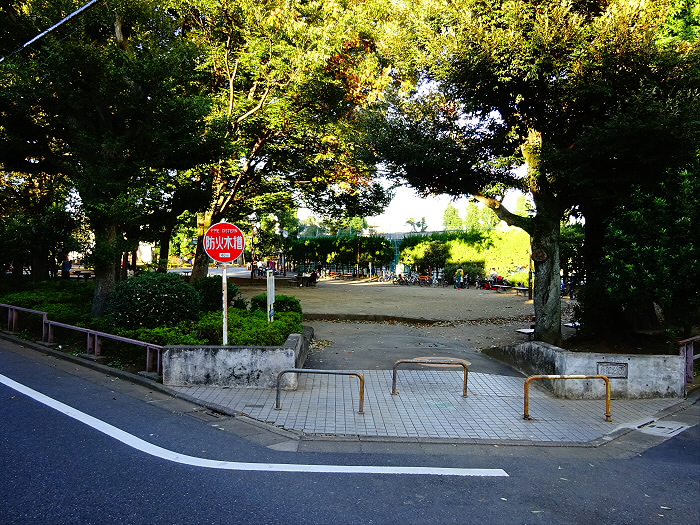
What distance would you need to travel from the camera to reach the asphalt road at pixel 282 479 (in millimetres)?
3633

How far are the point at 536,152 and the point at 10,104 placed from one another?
507 inches

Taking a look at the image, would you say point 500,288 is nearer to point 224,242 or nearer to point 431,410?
point 431,410

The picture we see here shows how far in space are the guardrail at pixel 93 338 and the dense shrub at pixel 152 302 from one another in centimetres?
56

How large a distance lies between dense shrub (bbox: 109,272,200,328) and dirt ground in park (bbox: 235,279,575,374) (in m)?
3.01

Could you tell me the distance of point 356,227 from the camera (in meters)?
77.9

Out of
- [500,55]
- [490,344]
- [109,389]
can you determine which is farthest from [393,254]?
[109,389]

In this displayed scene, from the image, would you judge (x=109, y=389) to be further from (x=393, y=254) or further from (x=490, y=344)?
(x=393, y=254)

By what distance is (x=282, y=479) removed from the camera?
4219mm

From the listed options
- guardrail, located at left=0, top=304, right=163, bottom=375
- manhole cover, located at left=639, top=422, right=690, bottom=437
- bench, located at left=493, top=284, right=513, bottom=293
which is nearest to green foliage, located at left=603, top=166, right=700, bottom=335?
manhole cover, located at left=639, top=422, right=690, bottom=437

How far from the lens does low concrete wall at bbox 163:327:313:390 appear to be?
7328 mm

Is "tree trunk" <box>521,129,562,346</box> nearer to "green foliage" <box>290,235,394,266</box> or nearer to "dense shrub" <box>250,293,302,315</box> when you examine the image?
"dense shrub" <box>250,293,302,315</box>

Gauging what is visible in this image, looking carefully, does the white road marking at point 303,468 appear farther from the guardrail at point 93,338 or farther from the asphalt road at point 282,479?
the guardrail at point 93,338

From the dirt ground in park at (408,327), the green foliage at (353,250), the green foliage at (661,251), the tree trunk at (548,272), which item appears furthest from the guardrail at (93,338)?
the green foliage at (353,250)

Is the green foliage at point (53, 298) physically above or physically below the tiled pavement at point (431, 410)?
above
